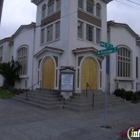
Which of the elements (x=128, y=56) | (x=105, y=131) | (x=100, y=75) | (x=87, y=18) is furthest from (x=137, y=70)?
(x=105, y=131)

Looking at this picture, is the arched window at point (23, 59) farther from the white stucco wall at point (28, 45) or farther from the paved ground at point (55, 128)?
the paved ground at point (55, 128)

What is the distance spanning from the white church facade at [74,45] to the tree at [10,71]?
0.59 m

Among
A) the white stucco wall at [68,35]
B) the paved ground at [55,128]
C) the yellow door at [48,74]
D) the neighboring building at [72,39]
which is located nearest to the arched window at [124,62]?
the neighboring building at [72,39]

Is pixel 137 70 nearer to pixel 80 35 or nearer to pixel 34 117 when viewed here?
pixel 80 35

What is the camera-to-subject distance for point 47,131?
250 inches

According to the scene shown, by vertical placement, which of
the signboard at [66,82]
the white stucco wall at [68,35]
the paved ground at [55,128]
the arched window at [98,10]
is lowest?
the paved ground at [55,128]

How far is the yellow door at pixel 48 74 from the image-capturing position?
45.3 feet

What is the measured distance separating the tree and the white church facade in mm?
593

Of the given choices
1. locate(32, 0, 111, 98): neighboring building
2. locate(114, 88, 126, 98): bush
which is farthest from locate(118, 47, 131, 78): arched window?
locate(32, 0, 111, 98): neighboring building

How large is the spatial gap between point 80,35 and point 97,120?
7874 millimetres

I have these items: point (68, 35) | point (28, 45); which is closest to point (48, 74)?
point (68, 35)

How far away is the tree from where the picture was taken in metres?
18.7

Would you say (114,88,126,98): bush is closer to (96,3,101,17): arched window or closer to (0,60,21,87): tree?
(96,3,101,17): arched window

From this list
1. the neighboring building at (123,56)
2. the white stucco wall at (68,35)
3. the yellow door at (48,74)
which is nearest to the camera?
the white stucco wall at (68,35)
